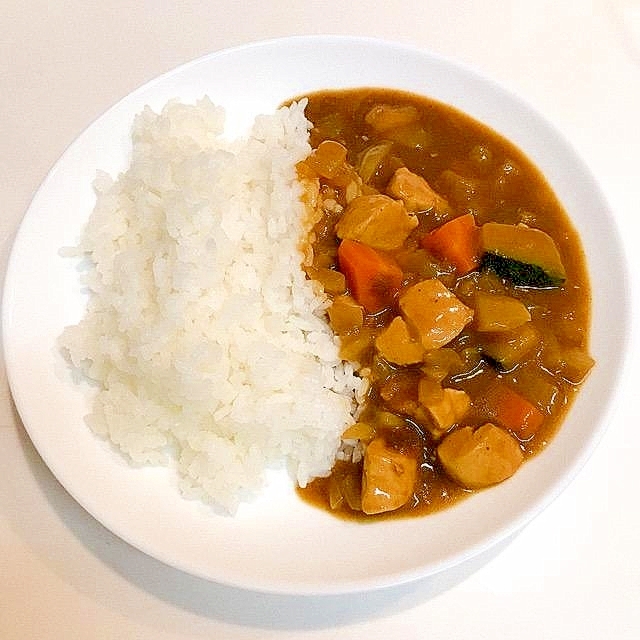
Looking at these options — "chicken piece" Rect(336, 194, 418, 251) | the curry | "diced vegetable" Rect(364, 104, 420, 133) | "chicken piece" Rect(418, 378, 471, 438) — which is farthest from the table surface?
"chicken piece" Rect(336, 194, 418, 251)

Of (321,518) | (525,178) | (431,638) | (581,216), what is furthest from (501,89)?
(431,638)

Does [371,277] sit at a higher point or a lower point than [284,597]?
higher

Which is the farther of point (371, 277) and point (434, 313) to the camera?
point (371, 277)

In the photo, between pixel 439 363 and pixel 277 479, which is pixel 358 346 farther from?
pixel 277 479

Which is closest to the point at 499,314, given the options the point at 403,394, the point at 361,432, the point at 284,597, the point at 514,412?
the point at 514,412

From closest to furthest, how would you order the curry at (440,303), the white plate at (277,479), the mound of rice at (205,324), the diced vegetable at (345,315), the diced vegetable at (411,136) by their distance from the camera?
1. the white plate at (277,479)
2. the curry at (440,303)
3. the mound of rice at (205,324)
4. the diced vegetable at (345,315)
5. the diced vegetable at (411,136)

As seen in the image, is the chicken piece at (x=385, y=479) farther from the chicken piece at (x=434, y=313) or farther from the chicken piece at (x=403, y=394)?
the chicken piece at (x=434, y=313)

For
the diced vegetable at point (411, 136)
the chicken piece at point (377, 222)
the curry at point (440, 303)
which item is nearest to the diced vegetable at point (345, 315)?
the curry at point (440, 303)
